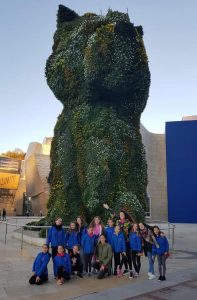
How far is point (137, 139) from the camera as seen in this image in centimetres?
1511

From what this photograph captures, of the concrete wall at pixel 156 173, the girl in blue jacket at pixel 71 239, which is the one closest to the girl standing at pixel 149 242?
the girl in blue jacket at pixel 71 239

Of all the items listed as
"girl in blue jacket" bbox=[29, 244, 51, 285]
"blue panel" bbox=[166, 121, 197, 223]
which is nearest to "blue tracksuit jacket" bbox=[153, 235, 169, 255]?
"girl in blue jacket" bbox=[29, 244, 51, 285]

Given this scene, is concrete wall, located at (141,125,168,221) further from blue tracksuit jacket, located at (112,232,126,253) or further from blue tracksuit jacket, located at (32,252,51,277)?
blue tracksuit jacket, located at (32,252,51,277)

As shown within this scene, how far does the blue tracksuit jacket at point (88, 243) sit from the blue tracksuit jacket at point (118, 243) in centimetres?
50

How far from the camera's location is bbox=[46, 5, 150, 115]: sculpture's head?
14266 millimetres

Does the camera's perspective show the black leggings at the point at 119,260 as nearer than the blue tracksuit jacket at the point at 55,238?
Yes

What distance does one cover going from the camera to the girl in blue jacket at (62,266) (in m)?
7.75

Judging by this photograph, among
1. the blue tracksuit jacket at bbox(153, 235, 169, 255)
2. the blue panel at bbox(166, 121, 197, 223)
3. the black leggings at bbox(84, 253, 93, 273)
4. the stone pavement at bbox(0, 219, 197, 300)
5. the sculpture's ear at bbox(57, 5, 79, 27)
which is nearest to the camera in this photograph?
the stone pavement at bbox(0, 219, 197, 300)

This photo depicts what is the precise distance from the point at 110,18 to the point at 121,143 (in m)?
5.22

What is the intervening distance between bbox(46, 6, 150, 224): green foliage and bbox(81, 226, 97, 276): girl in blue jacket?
438cm

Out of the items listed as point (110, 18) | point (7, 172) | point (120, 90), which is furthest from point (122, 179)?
point (7, 172)

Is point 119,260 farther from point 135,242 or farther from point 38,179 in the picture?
point 38,179

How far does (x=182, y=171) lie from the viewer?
32.4 metres

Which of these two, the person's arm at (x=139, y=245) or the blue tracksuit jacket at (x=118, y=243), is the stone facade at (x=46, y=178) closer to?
the blue tracksuit jacket at (x=118, y=243)
